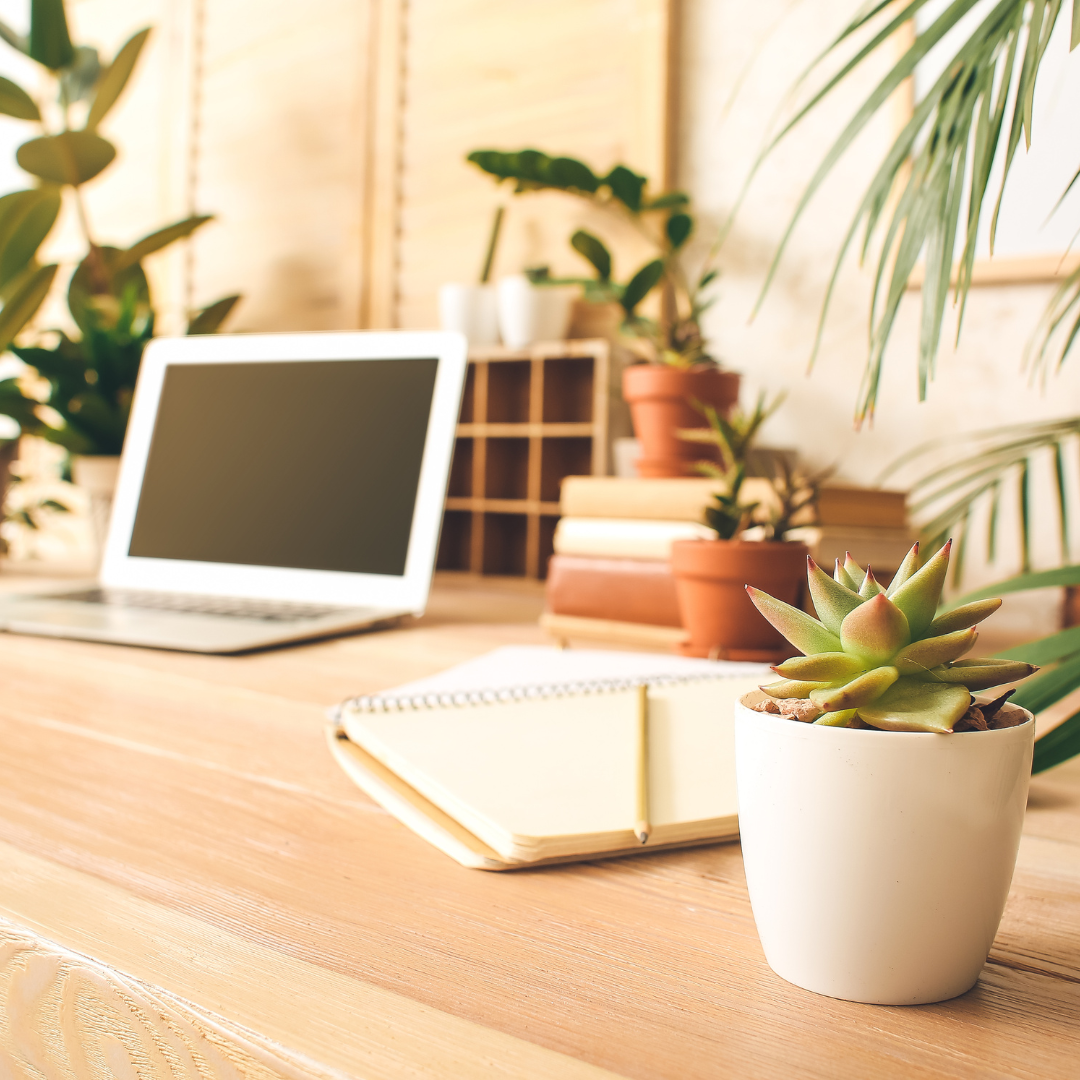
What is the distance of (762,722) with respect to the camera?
30cm

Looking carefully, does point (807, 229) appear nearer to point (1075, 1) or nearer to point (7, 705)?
point (1075, 1)

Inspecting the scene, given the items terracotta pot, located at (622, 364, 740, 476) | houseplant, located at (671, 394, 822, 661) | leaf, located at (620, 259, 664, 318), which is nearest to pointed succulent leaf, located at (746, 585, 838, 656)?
houseplant, located at (671, 394, 822, 661)

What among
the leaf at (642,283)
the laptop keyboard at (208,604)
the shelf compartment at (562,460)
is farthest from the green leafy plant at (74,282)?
the leaf at (642,283)

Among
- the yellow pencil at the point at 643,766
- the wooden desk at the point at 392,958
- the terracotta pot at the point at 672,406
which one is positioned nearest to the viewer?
the wooden desk at the point at 392,958

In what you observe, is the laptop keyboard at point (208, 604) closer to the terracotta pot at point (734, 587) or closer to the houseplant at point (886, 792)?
the terracotta pot at point (734, 587)

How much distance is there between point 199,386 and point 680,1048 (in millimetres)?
1150

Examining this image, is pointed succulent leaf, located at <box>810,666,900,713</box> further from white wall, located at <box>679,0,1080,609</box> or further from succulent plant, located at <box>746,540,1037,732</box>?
white wall, located at <box>679,0,1080,609</box>

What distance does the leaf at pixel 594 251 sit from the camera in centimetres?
148

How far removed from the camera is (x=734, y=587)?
2.67 feet

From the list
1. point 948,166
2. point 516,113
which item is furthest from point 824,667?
point 516,113

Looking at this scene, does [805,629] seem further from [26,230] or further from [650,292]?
[26,230]

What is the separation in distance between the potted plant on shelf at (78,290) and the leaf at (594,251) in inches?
30.1

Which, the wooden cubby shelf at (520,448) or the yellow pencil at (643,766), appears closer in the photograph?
the yellow pencil at (643,766)

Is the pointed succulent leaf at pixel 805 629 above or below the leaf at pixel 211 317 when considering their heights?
below
